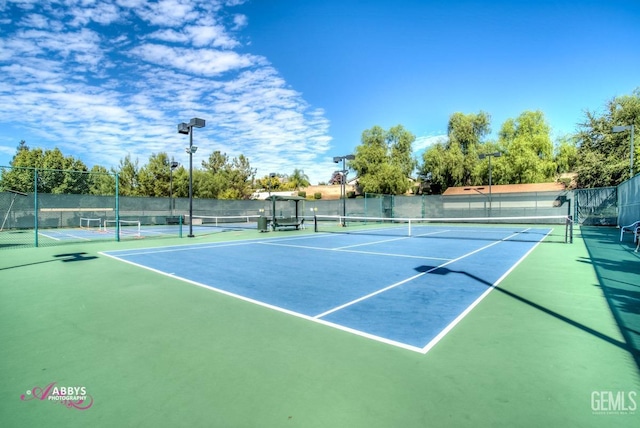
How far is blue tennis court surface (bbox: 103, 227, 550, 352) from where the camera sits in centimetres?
445

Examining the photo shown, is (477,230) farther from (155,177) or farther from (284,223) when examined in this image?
(155,177)

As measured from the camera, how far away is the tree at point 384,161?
5016 cm

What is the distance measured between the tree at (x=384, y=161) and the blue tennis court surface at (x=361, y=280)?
127ft

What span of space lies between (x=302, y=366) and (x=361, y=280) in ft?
12.7

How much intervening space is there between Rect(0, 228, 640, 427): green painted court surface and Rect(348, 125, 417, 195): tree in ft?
148

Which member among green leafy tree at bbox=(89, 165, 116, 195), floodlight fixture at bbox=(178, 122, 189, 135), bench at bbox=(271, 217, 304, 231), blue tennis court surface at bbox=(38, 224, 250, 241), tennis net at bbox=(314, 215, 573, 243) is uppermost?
floodlight fixture at bbox=(178, 122, 189, 135)

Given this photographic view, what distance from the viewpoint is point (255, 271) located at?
26.1 feet

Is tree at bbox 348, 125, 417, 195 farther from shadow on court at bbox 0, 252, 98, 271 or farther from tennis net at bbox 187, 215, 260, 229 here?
shadow on court at bbox 0, 252, 98, 271

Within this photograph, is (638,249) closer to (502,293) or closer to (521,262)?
(521,262)

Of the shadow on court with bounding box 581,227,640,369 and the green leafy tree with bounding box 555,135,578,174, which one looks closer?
the shadow on court with bounding box 581,227,640,369

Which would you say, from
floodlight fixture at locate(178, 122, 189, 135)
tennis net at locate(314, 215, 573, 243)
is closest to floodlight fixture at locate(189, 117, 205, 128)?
floodlight fixture at locate(178, 122, 189, 135)

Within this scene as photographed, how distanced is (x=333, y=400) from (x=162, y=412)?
1278 millimetres

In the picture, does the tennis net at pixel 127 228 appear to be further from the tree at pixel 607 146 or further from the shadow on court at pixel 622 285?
the tree at pixel 607 146

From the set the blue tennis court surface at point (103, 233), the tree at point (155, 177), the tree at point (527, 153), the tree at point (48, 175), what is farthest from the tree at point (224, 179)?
the tree at point (527, 153)
